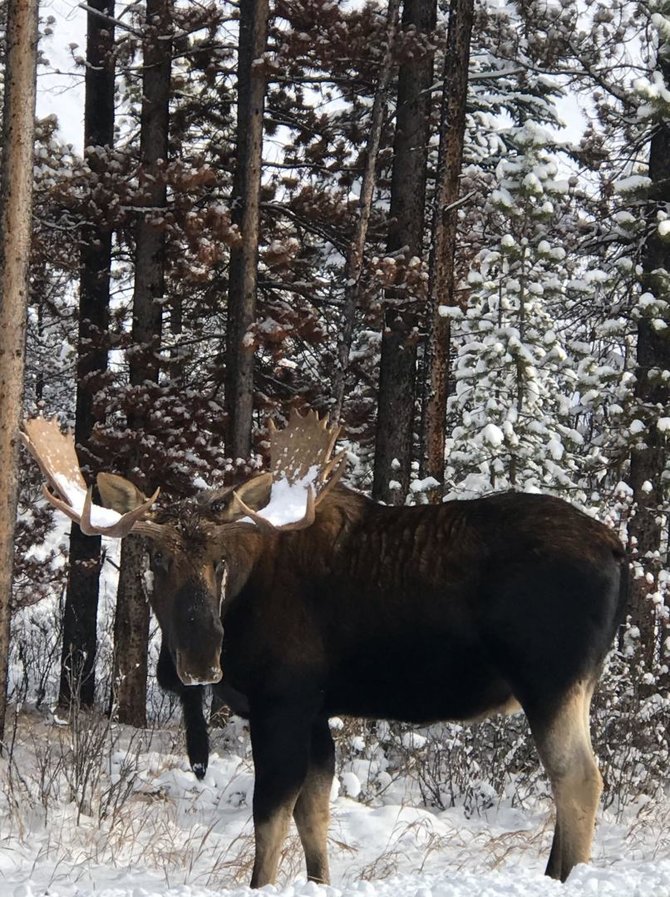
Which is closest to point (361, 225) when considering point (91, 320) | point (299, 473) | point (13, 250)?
point (91, 320)

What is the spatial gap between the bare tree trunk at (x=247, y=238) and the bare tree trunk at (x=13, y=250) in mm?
3811

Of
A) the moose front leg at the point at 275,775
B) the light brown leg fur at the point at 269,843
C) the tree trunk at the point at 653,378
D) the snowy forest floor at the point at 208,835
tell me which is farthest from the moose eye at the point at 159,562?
the tree trunk at the point at 653,378

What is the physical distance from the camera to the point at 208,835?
661cm

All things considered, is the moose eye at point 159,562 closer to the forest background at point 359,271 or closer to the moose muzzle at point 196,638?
the moose muzzle at point 196,638

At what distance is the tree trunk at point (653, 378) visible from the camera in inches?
464

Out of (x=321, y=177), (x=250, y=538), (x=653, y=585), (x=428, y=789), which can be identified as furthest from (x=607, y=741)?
(x=321, y=177)

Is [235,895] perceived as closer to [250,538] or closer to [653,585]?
[250,538]

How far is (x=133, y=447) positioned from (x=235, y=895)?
909cm

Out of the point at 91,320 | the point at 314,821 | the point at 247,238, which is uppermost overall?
the point at 247,238

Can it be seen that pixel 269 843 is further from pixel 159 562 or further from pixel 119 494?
pixel 119 494

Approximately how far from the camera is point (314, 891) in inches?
172

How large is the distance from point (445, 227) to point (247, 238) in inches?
86.8

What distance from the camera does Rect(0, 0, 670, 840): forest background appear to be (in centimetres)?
1182

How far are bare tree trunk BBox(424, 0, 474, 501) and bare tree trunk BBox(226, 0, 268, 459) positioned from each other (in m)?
1.98
